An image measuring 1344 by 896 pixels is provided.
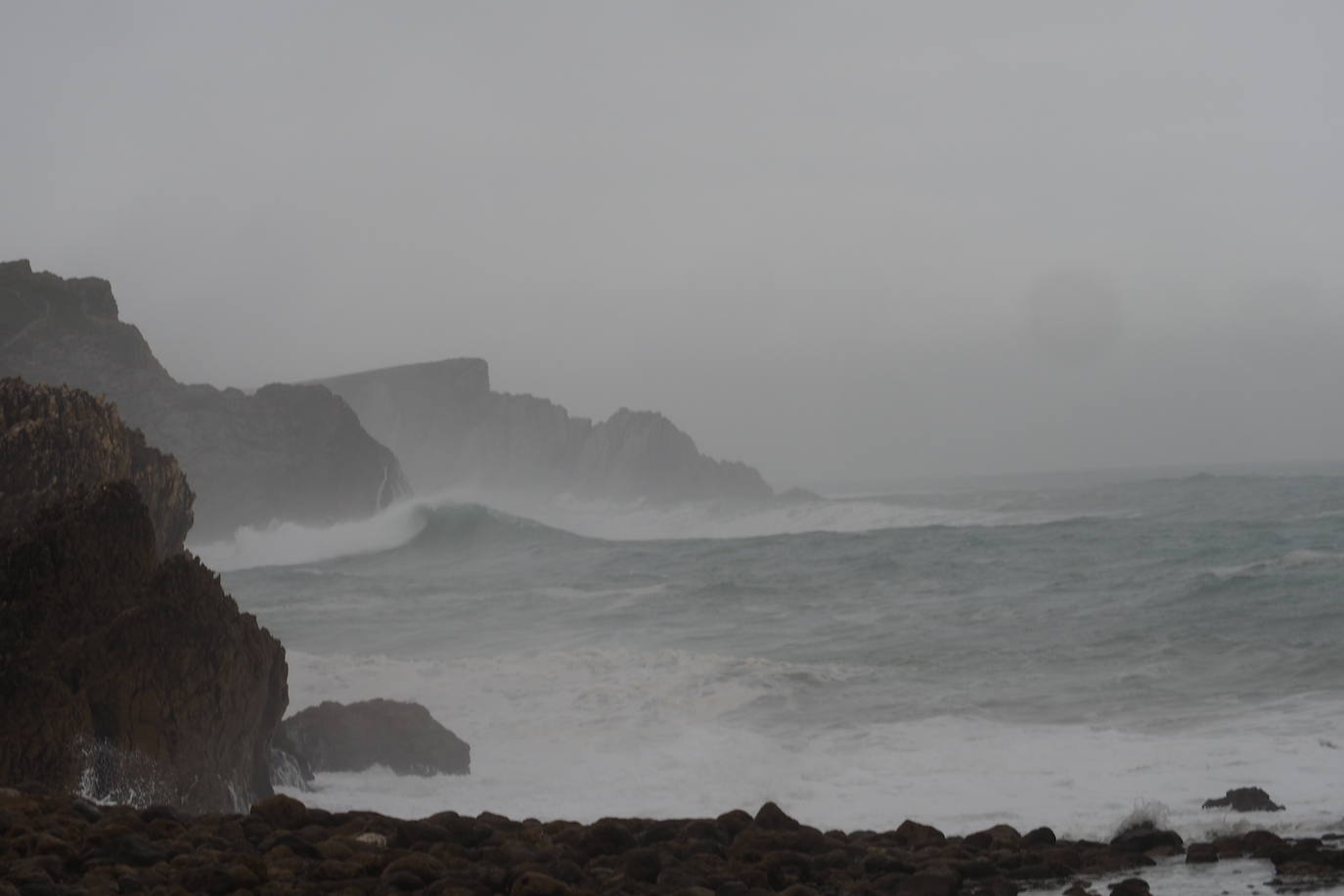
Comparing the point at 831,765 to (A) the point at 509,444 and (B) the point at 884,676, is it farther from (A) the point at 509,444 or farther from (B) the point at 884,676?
(A) the point at 509,444

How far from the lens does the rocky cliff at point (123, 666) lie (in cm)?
859

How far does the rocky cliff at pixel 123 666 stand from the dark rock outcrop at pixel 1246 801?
25.0ft

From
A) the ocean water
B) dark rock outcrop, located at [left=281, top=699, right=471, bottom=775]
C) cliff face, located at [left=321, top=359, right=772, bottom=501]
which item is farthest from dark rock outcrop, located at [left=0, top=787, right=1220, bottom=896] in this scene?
cliff face, located at [left=321, top=359, right=772, bottom=501]

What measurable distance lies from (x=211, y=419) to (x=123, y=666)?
170 feet

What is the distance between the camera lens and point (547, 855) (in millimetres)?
6086

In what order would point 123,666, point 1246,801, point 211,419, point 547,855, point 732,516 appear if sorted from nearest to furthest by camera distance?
point 547,855
point 1246,801
point 123,666
point 211,419
point 732,516

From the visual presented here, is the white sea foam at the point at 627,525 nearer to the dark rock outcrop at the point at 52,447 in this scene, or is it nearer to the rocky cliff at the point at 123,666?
the dark rock outcrop at the point at 52,447

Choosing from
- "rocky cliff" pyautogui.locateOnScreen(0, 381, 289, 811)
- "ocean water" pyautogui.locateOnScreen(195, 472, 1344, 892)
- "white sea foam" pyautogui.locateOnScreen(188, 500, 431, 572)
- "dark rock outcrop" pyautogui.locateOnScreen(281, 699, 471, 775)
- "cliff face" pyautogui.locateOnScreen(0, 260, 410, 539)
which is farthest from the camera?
"white sea foam" pyautogui.locateOnScreen(188, 500, 431, 572)

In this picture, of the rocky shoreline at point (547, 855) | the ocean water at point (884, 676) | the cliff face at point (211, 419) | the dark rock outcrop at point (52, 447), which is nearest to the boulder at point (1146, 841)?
the rocky shoreline at point (547, 855)

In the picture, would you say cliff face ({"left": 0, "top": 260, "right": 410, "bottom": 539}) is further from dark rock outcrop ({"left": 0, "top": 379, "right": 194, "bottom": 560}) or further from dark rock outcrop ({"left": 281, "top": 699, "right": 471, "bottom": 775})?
dark rock outcrop ({"left": 281, "top": 699, "right": 471, "bottom": 775})

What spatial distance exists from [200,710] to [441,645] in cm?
1165

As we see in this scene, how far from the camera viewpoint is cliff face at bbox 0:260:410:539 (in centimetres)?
4684

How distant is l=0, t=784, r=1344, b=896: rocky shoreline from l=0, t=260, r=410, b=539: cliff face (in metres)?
41.8

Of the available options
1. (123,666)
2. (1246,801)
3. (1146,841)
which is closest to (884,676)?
(1246,801)
